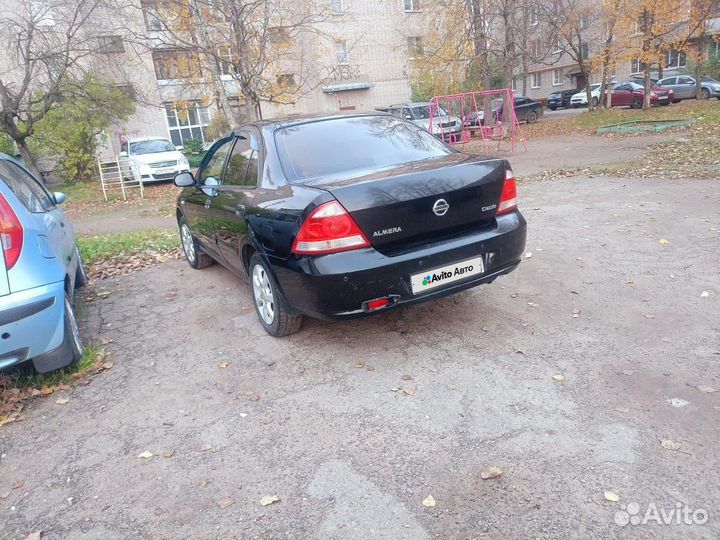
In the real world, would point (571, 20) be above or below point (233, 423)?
above

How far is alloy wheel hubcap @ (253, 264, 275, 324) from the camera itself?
13.5 feet

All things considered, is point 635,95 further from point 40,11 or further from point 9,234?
point 9,234

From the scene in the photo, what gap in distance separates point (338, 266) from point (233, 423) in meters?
1.11

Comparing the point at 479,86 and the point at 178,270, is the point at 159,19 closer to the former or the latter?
the point at 178,270

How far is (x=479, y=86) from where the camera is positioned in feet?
89.4

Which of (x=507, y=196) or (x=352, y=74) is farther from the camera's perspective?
(x=352, y=74)

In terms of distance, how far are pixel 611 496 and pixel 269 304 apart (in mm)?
2668

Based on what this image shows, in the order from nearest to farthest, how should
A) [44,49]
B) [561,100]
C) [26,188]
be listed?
[26,188]
[44,49]
[561,100]

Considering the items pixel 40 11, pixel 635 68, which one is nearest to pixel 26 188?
pixel 40 11

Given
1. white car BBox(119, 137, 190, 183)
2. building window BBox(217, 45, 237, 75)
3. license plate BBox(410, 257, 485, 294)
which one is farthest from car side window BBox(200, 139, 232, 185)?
white car BBox(119, 137, 190, 183)

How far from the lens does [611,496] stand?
2.32m

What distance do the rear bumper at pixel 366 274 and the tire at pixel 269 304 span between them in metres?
0.22

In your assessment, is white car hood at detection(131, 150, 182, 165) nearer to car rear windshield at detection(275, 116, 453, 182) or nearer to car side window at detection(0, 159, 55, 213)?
car side window at detection(0, 159, 55, 213)

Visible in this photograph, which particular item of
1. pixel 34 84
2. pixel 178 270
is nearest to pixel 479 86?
pixel 34 84
